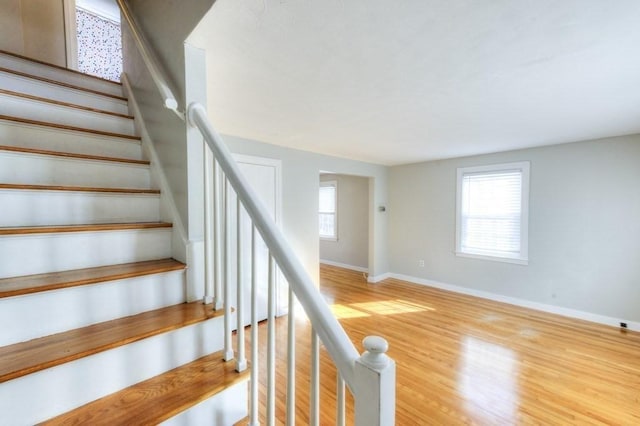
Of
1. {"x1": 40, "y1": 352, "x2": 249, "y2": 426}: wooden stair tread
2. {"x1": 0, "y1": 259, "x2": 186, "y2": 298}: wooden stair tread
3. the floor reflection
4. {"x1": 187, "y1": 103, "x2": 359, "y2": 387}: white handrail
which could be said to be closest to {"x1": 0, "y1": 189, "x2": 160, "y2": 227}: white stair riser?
{"x1": 0, "y1": 259, "x2": 186, "y2": 298}: wooden stair tread

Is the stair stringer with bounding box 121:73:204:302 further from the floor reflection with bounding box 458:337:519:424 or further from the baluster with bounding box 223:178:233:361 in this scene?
the floor reflection with bounding box 458:337:519:424

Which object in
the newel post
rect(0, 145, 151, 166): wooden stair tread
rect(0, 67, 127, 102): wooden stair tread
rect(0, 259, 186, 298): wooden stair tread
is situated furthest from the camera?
rect(0, 67, 127, 102): wooden stair tread

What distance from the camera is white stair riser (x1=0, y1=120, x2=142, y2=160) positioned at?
146 cm

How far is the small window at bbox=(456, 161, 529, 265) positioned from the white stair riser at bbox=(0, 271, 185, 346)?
14.4ft

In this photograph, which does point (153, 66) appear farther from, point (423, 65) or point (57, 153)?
point (423, 65)

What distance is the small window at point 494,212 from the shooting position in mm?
3885

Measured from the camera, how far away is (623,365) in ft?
8.14

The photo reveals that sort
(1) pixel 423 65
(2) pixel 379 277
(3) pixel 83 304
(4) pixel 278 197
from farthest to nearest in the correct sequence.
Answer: (2) pixel 379 277
(4) pixel 278 197
(1) pixel 423 65
(3) pixel 83 304

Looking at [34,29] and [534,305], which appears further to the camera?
[534,305]

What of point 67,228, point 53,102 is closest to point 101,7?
point 53,102

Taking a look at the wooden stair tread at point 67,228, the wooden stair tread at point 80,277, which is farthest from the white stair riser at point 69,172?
→ the wooden stair tread at point 80,277

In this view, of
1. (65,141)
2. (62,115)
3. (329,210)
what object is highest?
(62,115)

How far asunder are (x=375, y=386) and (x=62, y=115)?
235 cm

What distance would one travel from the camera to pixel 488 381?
2.25 metres
